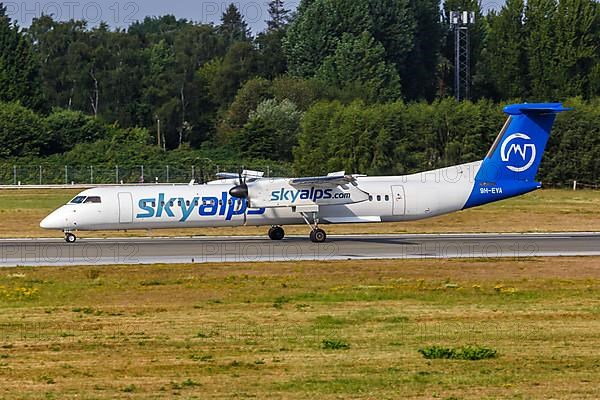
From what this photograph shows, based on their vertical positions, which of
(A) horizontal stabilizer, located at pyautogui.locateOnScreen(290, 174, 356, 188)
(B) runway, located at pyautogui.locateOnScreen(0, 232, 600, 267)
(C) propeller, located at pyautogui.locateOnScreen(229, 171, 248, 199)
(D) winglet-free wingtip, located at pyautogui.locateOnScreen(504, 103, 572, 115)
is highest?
(D) winglet-free wingtip, located at pyautogui.locateOnScreen(504, 103, 572, 115)

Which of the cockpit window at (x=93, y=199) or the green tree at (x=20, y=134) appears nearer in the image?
the cockpit window at (x=93, y=199)

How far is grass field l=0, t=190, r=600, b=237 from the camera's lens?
4100 centimetres

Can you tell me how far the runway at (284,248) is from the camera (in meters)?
30.0

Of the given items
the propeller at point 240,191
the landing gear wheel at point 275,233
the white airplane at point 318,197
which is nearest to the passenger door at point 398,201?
the white airplane at point 318,197

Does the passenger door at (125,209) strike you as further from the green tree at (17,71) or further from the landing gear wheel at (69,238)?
the green tree at (17,71)

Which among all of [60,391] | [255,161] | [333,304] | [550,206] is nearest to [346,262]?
[333,304]

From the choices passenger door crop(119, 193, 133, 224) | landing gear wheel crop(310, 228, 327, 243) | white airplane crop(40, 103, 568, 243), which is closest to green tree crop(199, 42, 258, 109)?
white airplane crop(40, 103, 568, 243)

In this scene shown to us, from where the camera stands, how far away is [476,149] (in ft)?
210

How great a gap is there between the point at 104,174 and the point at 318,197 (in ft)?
126

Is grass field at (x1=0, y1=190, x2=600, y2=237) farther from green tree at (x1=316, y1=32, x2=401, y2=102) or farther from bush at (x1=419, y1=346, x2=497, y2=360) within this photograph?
green tree at (x1=316, y1=32, x2=401, y2=102)

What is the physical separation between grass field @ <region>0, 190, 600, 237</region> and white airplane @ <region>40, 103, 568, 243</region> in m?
4.50

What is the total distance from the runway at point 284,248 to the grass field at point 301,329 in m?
1.85

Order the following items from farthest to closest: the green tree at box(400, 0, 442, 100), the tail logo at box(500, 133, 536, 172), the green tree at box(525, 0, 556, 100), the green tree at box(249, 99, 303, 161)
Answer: the green tree at box(400, 0, 442, 100), the green tree at box(525, 0, 556, 100), the green tree at box(249, 99, 303, 161), the tail logo at box(500, 133, 536, 172)

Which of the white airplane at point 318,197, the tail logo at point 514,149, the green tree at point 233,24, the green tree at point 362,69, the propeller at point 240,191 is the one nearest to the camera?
the white airplane at point 318,197
